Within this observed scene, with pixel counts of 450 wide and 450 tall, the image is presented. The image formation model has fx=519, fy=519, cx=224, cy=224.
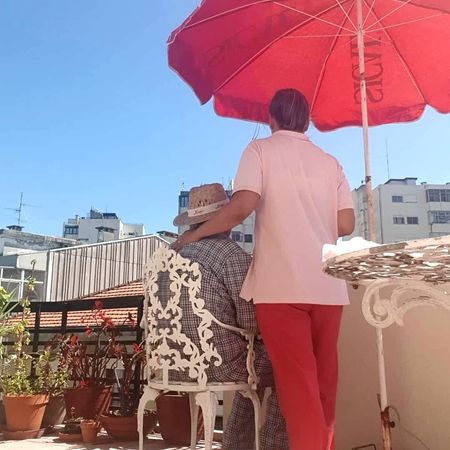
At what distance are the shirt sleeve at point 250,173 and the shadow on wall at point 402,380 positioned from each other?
1.05m

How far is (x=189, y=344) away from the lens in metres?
1.81

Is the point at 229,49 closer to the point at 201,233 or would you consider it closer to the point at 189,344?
the point at 201,233

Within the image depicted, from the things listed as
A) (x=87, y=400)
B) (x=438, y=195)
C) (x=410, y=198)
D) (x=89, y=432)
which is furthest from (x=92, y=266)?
(x=438, y=195)

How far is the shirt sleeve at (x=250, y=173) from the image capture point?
1.80 meters

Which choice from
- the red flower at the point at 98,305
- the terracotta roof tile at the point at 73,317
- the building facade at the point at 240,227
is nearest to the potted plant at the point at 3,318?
the terracotta roof tile at the point at 73,317

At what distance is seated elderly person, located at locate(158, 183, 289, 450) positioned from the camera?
1.82 m

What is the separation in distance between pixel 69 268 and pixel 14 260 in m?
2.57

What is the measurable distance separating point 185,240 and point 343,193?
24.9 inches

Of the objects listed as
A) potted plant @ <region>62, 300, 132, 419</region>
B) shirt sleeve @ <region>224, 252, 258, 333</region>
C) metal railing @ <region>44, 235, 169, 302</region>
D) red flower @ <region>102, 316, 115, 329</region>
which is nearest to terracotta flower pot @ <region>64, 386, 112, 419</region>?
potted plant @ <region>62, 300, 132, 419</region>

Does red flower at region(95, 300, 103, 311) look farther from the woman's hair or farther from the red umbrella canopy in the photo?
the woman's hair

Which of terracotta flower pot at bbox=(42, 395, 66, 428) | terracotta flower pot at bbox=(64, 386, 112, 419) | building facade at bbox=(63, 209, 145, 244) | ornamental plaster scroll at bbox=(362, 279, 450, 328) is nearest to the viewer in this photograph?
ornamental plaster scroll at bbox=(362, 279, 450, 328)

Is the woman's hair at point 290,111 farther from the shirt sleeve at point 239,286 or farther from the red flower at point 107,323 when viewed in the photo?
the red flower at point 107,323

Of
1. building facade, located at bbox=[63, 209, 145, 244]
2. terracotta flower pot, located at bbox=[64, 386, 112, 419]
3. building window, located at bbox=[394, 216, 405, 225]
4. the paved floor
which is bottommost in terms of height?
the paved floor

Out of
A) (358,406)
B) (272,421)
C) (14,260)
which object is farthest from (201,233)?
(14,260)
